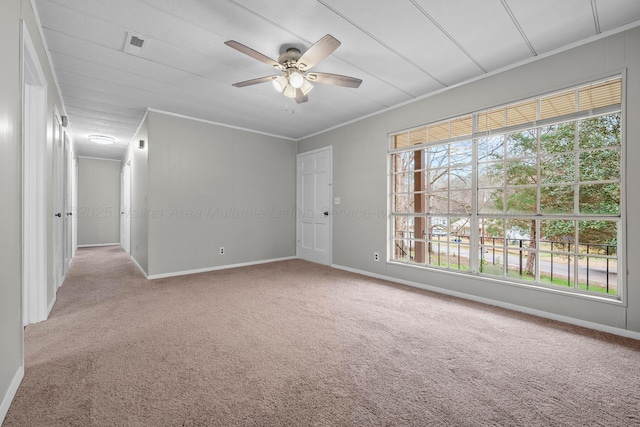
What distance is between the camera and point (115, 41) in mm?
2471

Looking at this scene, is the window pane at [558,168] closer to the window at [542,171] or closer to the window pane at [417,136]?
the window at [542,171]

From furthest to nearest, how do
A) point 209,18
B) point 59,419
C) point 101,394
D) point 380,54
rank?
1. point 380,54
2. point 209,18
3. point 101,394
4. point 59,419

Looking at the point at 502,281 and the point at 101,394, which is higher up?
the point at 502,281

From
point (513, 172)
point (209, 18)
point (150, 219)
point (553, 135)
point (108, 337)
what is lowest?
point (108, 337)

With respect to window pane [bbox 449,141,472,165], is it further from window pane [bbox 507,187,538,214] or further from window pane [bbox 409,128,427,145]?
window pane [bbox 507,187,538,214]

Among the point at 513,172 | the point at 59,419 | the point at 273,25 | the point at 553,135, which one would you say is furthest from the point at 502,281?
the point at 59,419

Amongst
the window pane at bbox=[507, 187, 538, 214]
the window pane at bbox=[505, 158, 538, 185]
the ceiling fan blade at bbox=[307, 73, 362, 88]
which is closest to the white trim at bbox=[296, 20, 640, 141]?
the window pane at bbox=[505, 158, 538, 185]

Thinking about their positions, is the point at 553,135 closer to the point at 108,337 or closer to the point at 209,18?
the point at 209,18

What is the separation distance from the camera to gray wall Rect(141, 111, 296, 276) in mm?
4234

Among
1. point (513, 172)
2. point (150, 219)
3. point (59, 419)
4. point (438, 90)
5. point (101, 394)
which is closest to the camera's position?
point (59, 419)

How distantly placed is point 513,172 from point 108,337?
4301mm

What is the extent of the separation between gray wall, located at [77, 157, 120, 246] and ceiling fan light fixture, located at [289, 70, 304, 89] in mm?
7810

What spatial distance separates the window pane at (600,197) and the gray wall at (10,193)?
441 cm

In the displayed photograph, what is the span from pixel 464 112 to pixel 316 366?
3.17m
